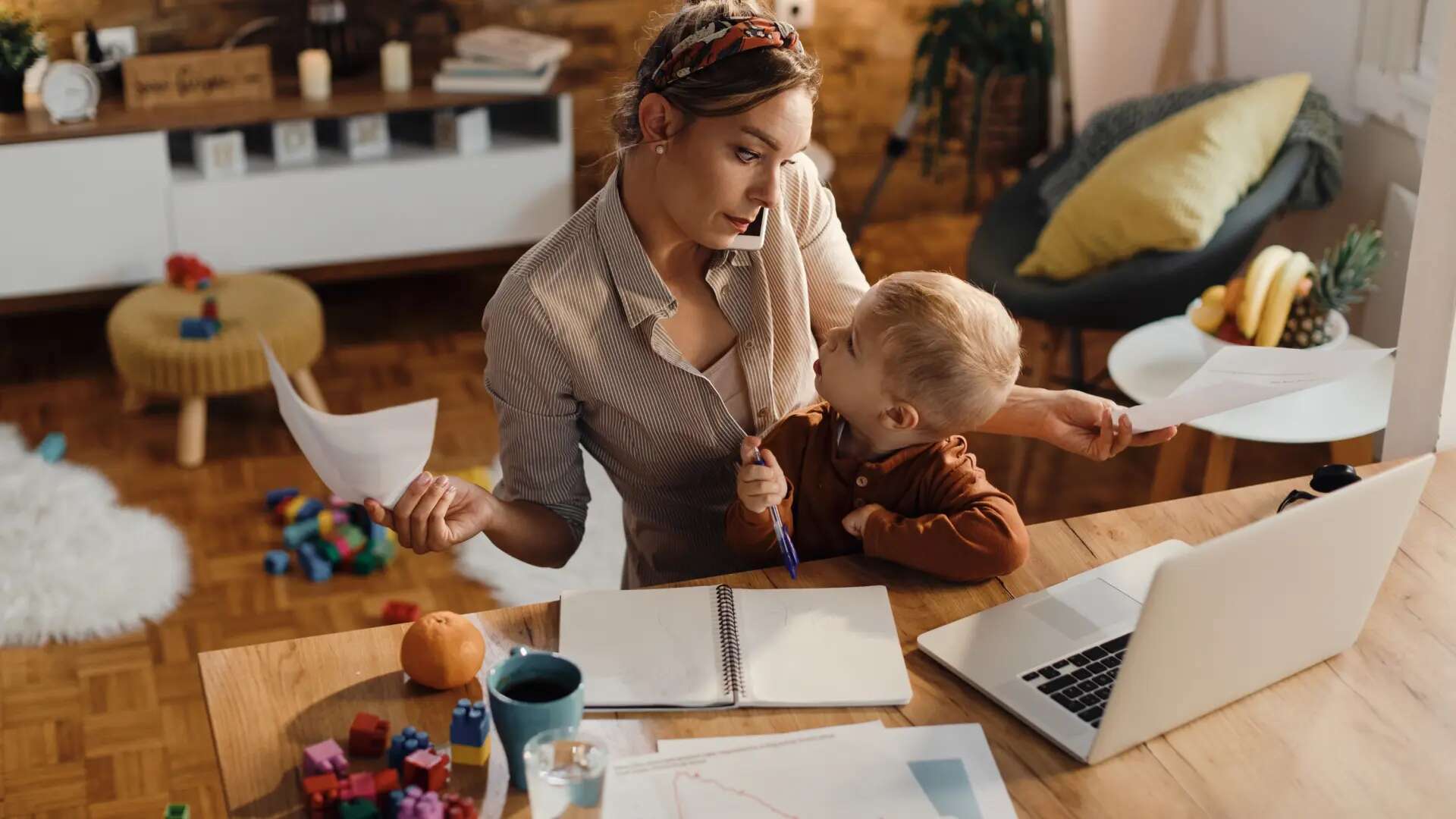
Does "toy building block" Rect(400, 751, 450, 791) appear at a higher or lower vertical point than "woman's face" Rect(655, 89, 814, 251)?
lower

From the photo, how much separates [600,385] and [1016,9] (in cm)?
262

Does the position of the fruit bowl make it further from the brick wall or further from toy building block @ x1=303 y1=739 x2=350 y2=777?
toy building block @ x1=303 y1=739 x2=350 y2=777

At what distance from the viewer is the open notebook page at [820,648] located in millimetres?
1245

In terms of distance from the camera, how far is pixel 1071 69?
366cm

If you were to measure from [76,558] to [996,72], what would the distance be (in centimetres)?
250

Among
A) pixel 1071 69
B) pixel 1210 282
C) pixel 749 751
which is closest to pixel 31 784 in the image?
pixel 749 751

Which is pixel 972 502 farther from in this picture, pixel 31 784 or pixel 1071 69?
pixel 1071 69

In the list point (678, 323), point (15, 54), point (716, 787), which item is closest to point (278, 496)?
point (15, 54)

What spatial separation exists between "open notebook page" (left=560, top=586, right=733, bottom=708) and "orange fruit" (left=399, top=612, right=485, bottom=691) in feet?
0.30

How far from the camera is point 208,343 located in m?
3.12

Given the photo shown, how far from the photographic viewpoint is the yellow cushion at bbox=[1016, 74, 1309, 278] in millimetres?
2943

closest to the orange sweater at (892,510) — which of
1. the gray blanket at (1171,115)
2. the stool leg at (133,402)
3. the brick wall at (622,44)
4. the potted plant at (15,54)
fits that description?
the gray blanket at (1171,115)

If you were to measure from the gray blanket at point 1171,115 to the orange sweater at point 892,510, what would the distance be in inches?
74.6

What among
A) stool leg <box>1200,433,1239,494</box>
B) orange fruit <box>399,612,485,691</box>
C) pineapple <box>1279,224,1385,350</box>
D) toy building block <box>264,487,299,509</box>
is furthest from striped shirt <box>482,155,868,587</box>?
toy building block <box>264,487,299,509</box>
